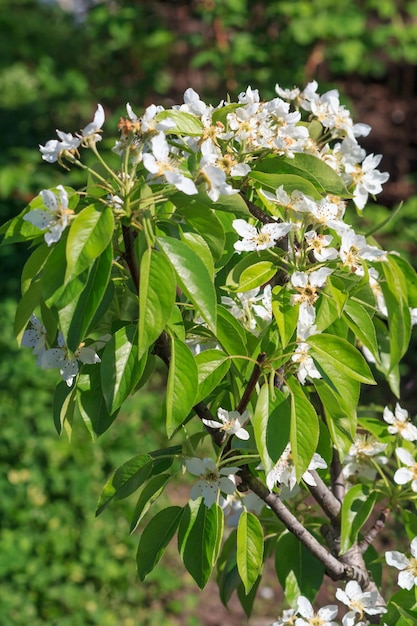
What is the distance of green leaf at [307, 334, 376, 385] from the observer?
3.14 feet

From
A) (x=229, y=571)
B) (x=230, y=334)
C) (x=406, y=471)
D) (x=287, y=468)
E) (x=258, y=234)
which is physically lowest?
(x=229, y=571)

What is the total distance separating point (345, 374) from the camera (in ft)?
3.20

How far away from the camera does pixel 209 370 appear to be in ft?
3.26

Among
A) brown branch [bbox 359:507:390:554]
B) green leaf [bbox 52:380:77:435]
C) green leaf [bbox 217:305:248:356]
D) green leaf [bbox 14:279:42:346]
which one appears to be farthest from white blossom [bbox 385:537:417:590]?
green leaf [bbox 14:279:42:346]

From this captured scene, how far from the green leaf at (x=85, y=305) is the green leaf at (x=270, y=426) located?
244 millimetres

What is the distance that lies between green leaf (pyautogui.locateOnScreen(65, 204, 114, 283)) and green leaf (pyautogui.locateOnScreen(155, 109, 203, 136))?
18 centimetres

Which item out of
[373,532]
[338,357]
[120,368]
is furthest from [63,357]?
[373,532]

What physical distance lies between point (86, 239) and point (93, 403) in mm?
253

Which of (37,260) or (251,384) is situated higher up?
(37,260)

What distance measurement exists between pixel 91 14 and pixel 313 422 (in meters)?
4.19

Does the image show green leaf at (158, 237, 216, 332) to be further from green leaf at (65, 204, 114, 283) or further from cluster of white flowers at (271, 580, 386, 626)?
cluster of white flowers at (271, 580, 386, 626)

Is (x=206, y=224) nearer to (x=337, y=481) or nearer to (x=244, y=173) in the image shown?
(x=244, y=173)

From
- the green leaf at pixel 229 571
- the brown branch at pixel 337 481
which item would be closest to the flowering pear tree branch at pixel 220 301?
the brown branch at pixel 337 481

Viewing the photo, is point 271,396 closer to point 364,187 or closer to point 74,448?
point 364,187
